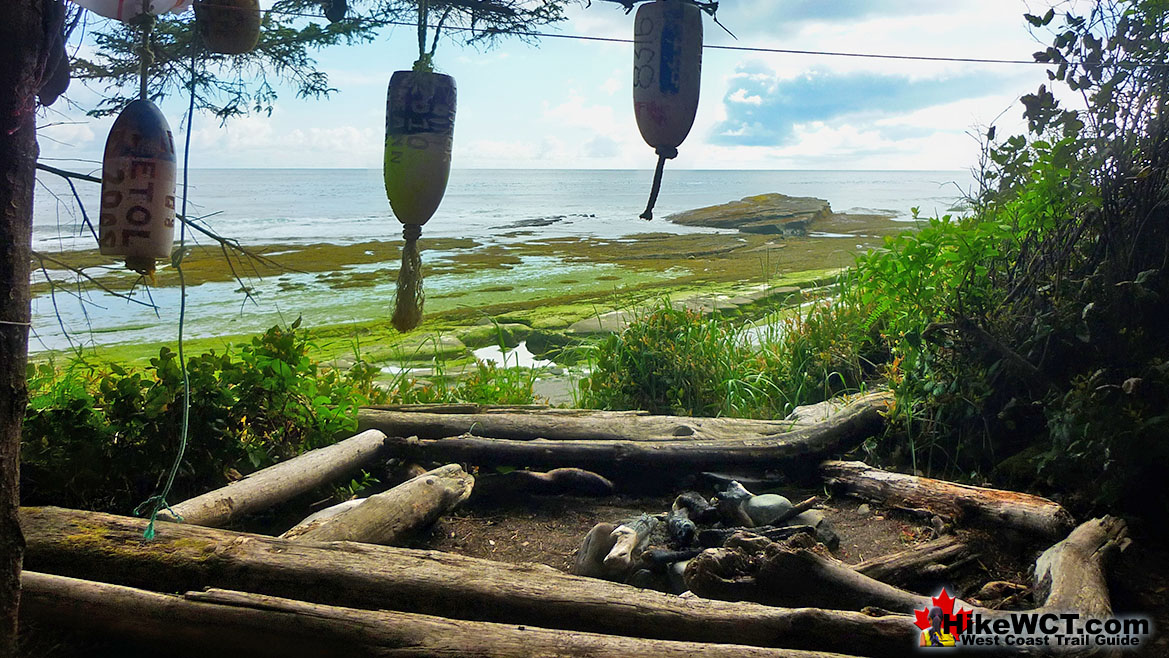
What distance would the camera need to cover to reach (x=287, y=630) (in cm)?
229

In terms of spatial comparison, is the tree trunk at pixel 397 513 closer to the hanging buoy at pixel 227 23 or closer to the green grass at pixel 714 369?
the hanging buoy at pixel 227 23

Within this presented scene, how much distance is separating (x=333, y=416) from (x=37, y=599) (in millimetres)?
1757

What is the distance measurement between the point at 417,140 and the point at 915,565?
2362mm

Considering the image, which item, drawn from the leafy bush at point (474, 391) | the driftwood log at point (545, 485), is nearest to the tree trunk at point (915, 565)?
the driftwood log at point (545, 485)

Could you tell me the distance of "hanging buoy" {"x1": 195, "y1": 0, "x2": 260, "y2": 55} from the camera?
240 centimetres

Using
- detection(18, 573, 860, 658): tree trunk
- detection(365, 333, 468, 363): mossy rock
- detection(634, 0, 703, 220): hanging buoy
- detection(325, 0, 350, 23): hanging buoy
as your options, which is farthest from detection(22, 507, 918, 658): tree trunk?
detection(365, 333, 468, 363): mossy rock

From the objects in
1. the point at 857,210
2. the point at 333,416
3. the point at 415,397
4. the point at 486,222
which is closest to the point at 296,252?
the point at 486,222

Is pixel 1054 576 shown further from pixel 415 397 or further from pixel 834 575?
pixel 415 397

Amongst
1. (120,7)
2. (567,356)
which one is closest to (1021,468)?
(120,7)

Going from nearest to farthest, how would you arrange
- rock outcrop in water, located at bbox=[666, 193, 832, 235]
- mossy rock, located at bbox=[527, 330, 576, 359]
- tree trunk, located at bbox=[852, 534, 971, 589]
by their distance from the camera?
tree trunk, located at bbox=[852, 534, 971, 589]
mossy rock, located at bbox=[527, 330, 576, 359]
rock outcrop in water, located at bbox=[666, 193, 832, 235]

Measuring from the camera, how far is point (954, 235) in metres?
4.01

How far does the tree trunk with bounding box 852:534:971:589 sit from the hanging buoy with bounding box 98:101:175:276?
2.53 meters

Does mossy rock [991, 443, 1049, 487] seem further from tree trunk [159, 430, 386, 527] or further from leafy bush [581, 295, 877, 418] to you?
tree trunk [159, 430, 386, 527]

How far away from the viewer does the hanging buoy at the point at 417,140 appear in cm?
250
